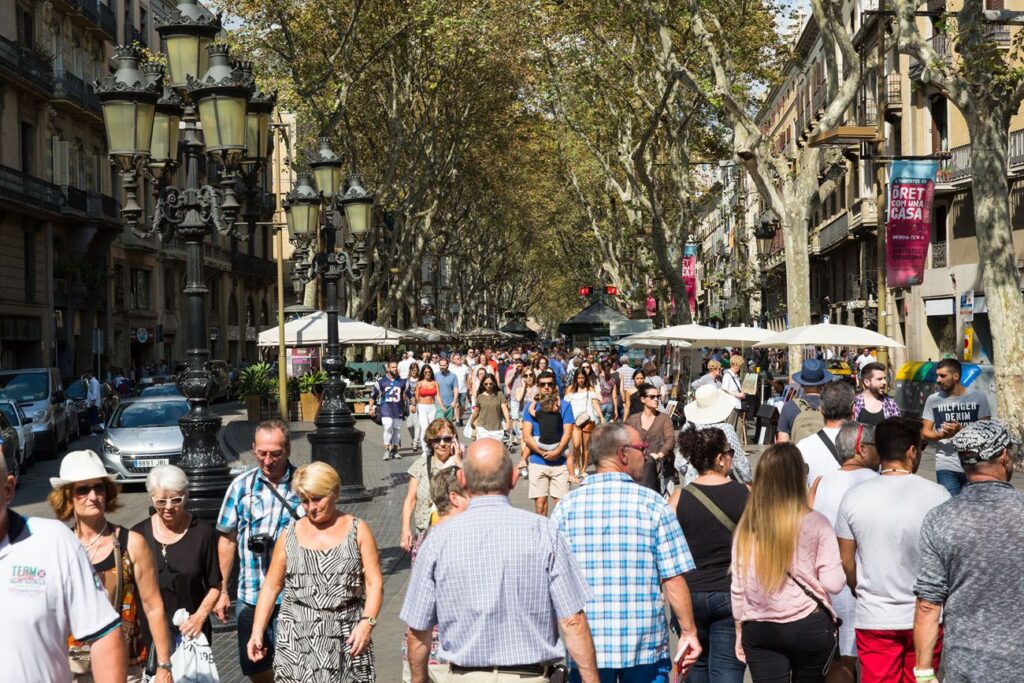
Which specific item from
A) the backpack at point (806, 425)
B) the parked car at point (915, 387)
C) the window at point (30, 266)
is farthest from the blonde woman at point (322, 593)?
the window at point (30, 266)

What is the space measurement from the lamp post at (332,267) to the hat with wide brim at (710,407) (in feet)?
24.2

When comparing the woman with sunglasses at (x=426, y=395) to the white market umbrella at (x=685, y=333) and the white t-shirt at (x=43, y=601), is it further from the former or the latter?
the white t-shirt at (x=43, y=601)

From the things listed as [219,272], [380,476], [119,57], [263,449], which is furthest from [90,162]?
[263,449]

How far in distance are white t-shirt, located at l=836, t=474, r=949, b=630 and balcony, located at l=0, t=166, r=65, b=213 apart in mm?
34006

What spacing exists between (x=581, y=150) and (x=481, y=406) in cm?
3069

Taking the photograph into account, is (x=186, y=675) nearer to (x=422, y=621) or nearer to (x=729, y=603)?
(x=422, y=621)

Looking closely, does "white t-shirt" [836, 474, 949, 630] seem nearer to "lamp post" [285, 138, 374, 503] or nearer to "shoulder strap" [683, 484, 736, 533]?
"shoulder strap" [683, 484, 736, 533]

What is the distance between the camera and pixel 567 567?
4.46 metres

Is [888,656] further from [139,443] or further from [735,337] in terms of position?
[735,337]

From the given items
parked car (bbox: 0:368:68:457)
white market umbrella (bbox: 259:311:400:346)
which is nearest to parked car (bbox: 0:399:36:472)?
parked car (bbox: 0:368:68:457)

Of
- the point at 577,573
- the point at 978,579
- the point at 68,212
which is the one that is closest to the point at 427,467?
the point at 577,573

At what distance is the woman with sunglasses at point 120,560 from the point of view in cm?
500

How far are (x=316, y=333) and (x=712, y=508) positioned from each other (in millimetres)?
23190

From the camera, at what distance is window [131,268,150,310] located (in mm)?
49938
